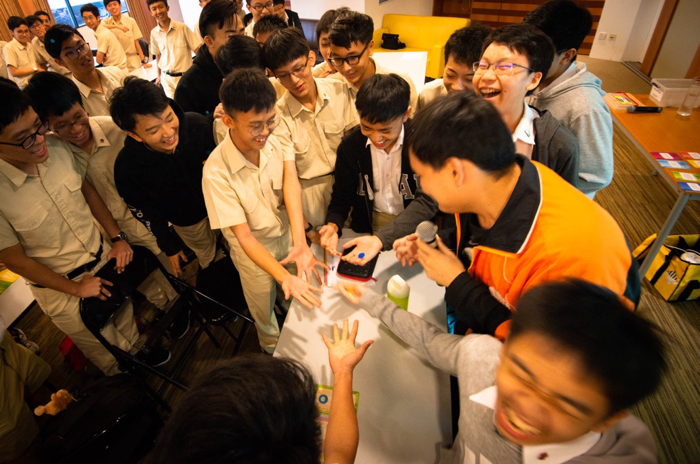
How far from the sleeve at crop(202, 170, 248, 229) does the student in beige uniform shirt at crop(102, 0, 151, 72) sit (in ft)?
20.4

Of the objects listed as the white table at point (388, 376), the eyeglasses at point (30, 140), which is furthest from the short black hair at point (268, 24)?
the white table at point (388, 376)

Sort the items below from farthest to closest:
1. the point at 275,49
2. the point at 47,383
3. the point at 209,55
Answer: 1. the point at 209,55
2. the point at 47,383
3. the point at 275,49

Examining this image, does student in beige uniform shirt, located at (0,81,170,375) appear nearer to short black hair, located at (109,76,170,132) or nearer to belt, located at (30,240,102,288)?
belt, located at (30,240,102,288)

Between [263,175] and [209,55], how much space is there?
168cm

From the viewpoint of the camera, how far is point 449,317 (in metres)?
1.63

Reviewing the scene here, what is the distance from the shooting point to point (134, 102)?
167 centimetres

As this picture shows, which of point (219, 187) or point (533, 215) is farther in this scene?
point (219, 187)

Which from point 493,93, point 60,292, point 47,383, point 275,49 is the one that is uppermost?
point 275,49

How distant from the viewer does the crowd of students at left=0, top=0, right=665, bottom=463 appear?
2.16ft

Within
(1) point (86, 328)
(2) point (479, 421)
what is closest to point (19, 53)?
(1) point (86, 328)

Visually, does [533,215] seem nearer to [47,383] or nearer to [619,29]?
[47,383]

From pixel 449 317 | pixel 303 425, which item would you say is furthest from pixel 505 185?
pixel 303 425

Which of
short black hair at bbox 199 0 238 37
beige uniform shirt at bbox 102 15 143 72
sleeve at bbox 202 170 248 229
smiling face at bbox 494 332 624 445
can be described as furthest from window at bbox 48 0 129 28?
smiling face at bbox 494 332 624 445

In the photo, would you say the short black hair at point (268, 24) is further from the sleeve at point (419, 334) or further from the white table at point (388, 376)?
the sleeve at point (419, 334)
